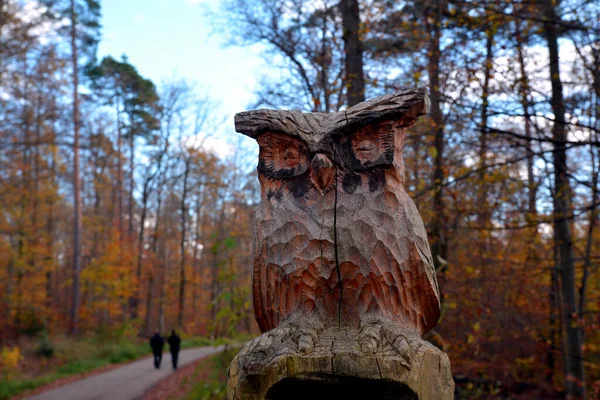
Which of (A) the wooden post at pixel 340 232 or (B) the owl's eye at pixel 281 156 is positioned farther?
(B) the owl's eye at pixel 281 156

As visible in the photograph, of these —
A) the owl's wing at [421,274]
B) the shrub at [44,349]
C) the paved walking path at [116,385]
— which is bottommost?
the paved walking path at [116,385]

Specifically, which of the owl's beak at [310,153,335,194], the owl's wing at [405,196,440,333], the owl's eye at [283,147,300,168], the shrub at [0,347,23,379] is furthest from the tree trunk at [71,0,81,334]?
the owl's wing at [405,196,440,333]

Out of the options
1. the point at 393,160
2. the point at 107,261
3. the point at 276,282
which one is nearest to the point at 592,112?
the point at 393,160

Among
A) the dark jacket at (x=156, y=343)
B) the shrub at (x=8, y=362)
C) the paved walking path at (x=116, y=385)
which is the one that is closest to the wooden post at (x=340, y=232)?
the paved walking path at (x=116, y=385)

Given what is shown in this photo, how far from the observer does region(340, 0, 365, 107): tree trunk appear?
704 cm

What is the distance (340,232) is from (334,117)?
0.53 metres

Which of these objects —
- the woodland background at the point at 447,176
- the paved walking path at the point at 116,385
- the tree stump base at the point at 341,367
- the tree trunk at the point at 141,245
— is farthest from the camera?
the tree trunk at the point at 141,245

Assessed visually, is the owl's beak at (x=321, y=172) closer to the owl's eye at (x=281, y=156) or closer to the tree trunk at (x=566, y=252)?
the owl's eye at (x=281, y=156)

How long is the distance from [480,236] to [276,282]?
20.3 feet

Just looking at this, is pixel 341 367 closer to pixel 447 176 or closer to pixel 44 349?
pixel 447 176

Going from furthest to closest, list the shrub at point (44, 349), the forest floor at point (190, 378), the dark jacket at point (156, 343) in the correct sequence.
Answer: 1. the shrub at point (44, 349)
2. the dark jacket at point (156, 343)
3. the forest floor at point (190, 378)

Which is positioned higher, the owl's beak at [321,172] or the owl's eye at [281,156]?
the owl's eye at [281,156]

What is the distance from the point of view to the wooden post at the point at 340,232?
1913 mm

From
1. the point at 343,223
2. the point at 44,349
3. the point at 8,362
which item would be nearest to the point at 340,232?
the point at 343,223
